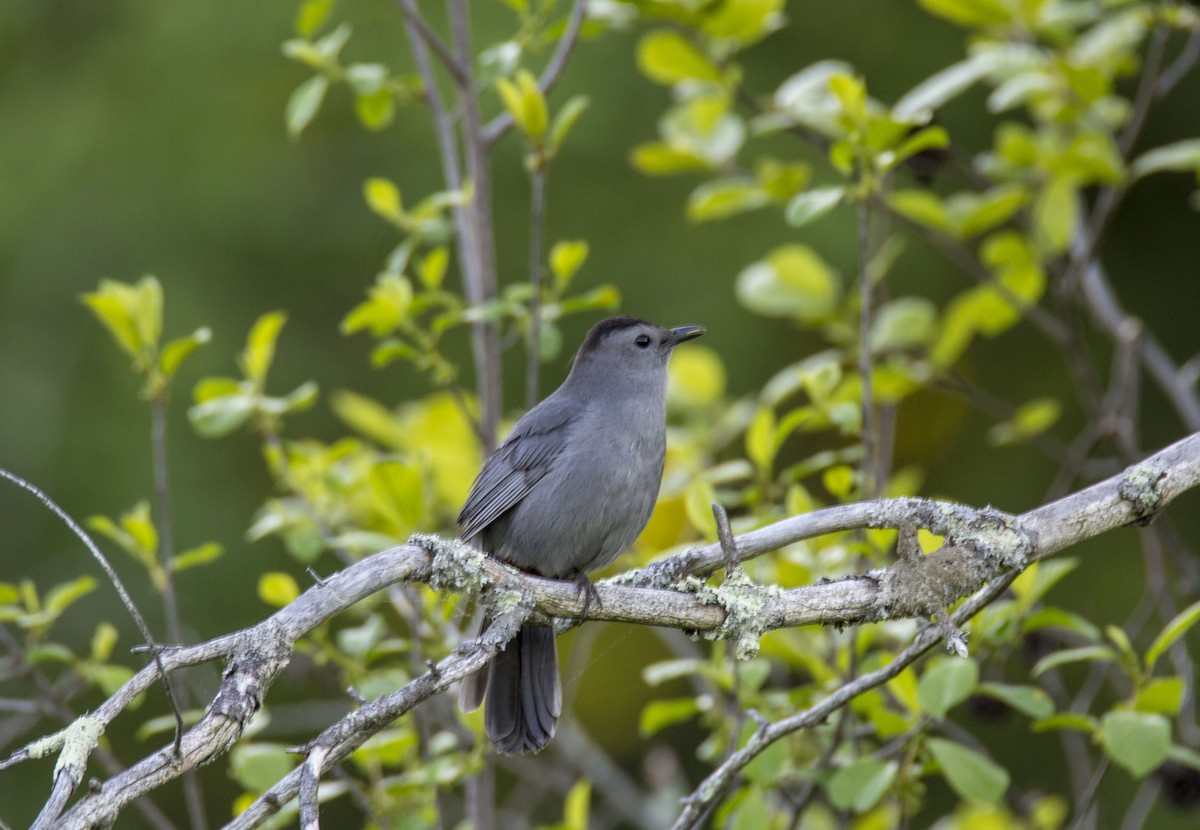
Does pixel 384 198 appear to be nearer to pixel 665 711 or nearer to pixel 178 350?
pixel 178 350

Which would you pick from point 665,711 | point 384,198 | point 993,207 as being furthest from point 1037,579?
point 384,198

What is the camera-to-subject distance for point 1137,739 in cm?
270

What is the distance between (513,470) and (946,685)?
4.82 feet

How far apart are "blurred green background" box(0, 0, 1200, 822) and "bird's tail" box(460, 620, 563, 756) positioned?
7.87 feet

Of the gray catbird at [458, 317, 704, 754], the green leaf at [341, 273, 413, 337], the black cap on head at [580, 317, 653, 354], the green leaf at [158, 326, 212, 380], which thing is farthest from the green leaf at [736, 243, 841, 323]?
the green leaf at [158, 326, 212, 380]

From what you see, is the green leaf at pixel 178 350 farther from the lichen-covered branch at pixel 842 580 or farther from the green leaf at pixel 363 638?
the lichen-covered branch at pixel 842 580

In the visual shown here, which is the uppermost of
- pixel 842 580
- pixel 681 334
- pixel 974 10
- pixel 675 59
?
pixel 675 59

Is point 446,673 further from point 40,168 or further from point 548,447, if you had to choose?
point 40,168

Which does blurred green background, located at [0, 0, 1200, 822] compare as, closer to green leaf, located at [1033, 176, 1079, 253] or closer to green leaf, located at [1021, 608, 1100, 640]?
green leaf, located at [1033, 176, 1079, 253]

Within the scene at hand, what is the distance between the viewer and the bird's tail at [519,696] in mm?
3439

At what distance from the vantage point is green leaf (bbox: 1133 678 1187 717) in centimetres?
278

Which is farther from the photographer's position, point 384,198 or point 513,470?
point 384,198

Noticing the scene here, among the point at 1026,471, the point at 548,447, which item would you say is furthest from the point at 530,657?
the point at 1026,471

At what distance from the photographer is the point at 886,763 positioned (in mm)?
2936
